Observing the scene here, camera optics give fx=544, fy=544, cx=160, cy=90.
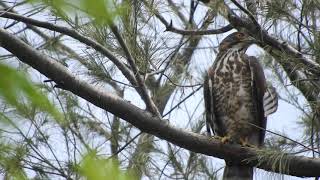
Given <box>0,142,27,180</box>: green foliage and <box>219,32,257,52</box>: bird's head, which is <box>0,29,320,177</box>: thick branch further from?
<box>0,142,27,180</box>: green foliage

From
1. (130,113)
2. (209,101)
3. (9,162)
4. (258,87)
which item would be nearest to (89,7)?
(9,162)

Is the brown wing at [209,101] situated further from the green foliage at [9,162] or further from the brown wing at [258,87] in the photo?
the green foliage at [9,162]

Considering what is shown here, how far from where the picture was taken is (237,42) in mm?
3652

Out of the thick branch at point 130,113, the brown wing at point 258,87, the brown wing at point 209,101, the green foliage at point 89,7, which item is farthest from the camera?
the brown wing at point 209,101

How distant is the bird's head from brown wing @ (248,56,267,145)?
0.19 meters

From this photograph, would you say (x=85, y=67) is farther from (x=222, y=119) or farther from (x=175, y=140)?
(x=222, y=119)

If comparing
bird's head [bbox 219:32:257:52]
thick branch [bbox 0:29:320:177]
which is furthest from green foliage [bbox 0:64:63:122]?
bird's head [bbox 219:32:257:52]

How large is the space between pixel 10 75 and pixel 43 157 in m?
3.11

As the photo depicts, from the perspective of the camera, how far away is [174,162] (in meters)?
3.81

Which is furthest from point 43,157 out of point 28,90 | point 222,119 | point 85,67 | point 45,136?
point 28,90

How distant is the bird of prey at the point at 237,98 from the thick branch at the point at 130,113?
0.68 metres

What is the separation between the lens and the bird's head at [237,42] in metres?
3.63

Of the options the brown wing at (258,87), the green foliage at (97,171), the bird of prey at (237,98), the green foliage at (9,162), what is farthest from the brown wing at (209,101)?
the green foliage at (97,171)

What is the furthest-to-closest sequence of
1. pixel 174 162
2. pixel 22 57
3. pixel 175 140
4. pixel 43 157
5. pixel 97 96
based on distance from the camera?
pixel 174 162
pixel 43 157
pixel 175 140
pixel 97 96
pixel 22 57
